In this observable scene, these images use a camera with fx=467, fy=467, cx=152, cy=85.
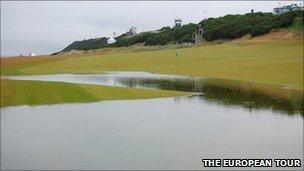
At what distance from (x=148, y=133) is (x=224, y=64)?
5103 centimetres

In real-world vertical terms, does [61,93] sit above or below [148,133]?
above

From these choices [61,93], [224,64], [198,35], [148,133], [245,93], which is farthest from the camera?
[198,35]

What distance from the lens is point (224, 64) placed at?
237ft

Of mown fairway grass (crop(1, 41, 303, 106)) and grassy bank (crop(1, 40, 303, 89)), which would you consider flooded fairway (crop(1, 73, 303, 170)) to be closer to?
mown fairway grass (crop(1, 41, 303, 106))

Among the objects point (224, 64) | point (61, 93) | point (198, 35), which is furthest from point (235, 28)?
point (61, 93)

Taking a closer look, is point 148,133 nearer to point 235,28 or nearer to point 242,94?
point 242,94

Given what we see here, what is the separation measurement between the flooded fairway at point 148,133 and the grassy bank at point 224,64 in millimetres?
19074

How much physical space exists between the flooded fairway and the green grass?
2441 mm

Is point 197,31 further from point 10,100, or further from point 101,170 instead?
point 101,170

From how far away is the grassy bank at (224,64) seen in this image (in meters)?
58.8

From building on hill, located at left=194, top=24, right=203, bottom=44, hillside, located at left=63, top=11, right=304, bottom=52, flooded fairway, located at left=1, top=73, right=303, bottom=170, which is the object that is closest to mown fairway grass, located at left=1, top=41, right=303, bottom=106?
flooded fairway, located at left=1, top=73, right=303, bottom=170

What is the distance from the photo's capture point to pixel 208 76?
60.5m

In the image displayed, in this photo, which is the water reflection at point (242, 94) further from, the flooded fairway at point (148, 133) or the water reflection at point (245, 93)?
the flooded fairway at point (148, 133)

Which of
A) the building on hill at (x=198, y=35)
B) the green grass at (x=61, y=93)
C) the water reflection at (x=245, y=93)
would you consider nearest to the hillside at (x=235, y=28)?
the building on hill at (x=198, y=35)
